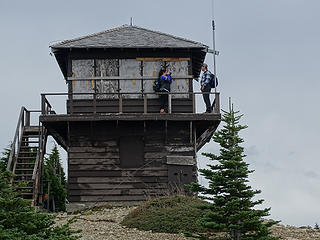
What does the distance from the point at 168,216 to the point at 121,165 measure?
6.35 m

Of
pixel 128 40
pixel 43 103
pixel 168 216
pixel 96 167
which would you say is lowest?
pixel 168 216

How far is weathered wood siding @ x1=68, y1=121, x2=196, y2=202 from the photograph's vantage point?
22.6 metres

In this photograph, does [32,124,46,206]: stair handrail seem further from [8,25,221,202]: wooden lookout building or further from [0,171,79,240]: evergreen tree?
[0,171,79,240]: evergreen tree

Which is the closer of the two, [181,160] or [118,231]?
[118,231]

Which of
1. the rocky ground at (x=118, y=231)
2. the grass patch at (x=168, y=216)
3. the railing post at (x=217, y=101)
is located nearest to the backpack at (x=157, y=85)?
the railing post at (x=217, y=101)

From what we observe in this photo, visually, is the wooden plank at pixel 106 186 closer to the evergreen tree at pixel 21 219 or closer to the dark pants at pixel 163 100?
the dark pants at pixel 163 100

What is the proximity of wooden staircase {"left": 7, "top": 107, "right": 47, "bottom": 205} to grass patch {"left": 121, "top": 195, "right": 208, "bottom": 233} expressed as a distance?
5375 mm

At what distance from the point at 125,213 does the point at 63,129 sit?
208 inches

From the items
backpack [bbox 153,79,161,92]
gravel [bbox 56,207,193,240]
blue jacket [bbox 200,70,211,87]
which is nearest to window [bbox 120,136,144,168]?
backpack [bbox 153,79,161,92]

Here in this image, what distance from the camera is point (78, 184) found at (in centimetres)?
2267

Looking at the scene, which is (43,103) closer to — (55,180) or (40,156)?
(40,156)

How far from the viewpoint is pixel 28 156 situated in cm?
2389

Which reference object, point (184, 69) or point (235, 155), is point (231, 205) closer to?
point (235, 155)

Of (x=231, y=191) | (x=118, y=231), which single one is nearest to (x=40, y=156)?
(x=118, y=231)
